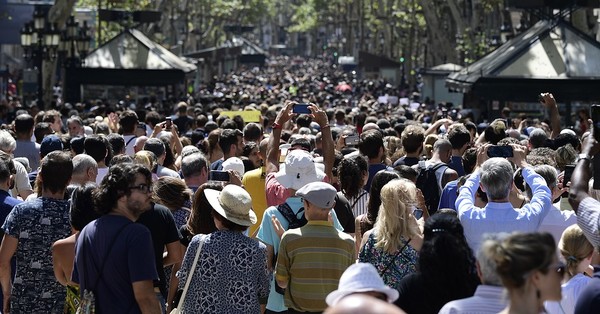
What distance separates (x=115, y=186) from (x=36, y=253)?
111cm

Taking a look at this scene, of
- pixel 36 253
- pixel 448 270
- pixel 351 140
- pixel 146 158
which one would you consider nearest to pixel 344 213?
pixel 36 253

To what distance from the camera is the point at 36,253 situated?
24.4 ft

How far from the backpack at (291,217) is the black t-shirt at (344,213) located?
0.43 meters

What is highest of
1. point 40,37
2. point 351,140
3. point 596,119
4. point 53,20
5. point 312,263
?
point 53,20

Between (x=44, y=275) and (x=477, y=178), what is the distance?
2.54m

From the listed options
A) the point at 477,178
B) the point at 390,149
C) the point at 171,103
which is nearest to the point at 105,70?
the point at 171,103

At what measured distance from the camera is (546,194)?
7602 millimetres

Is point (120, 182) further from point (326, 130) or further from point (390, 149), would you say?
point (390, 149)

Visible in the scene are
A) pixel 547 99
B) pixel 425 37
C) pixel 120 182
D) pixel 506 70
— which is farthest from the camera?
pixel 425 37

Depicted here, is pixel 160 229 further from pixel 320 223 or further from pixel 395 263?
pixel 395 263

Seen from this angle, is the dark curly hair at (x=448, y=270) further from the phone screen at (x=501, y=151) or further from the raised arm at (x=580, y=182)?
the phone screen at (x=501, y=151)

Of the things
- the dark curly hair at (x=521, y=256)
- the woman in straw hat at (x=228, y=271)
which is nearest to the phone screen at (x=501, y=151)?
the woman in straw hat at (x=228, y=271)

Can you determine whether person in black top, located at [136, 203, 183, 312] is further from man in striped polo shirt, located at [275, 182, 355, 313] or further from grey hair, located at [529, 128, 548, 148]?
grey hair, located at [529, 128, 548, 148]

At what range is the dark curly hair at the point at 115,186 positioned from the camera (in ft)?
21.4
